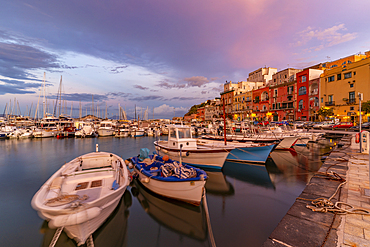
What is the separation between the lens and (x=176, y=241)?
6316 millimetres

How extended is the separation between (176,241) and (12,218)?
25.4 ft

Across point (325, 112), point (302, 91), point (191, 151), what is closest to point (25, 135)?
point (191, 151)

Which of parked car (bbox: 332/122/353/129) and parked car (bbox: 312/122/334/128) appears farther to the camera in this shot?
parked car (bbox: 312/122/334/128)

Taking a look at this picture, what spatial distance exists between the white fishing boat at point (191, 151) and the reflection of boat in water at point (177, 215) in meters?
4.68

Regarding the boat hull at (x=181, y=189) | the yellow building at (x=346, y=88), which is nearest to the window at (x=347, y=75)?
the yellow building at (x=346, y=88)

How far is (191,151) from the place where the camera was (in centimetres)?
1353

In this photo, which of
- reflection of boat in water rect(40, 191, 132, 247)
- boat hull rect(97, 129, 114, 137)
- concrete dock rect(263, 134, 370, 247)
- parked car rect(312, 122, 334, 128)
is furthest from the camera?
boat hull rect(97, 129, 114, 137)

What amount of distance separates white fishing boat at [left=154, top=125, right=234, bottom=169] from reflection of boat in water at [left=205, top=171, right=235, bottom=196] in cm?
89

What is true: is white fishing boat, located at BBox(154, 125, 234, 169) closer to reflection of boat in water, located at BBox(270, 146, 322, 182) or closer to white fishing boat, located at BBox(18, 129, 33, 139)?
reflection of boat in water, located at BBox(270, 146, 322, 182)

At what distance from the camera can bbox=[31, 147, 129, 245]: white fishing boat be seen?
4.79 metres

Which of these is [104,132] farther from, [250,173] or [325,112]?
[325,112]

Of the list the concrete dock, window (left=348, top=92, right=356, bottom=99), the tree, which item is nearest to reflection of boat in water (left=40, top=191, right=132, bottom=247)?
the concrete dock

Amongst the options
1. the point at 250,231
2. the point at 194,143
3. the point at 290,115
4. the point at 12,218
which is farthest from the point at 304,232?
the point at 290,115

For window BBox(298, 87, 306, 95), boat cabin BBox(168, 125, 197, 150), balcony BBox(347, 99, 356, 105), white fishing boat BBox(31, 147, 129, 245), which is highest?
window BBox(298, 87, 306, 95)
